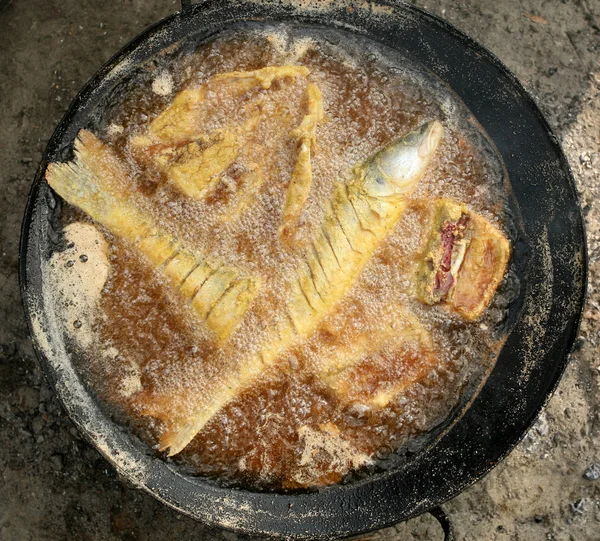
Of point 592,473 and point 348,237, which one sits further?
point 592,473

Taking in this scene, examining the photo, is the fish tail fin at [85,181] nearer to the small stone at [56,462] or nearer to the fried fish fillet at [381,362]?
the fried fish fillet at [381,362]

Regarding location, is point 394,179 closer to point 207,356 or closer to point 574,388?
point 207,356

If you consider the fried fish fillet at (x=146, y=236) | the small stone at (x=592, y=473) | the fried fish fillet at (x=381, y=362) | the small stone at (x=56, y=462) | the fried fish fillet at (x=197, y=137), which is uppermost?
the fried fish fillet at (x=197, y=137)

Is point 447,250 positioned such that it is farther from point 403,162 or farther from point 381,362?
point 381,362

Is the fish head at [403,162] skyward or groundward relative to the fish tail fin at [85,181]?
skyward

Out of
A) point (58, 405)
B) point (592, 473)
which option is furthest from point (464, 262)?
point (58, 405)

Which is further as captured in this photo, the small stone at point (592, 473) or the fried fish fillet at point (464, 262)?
the small stone at point (592, 473)

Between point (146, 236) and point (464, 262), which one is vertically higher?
point (464, 262)

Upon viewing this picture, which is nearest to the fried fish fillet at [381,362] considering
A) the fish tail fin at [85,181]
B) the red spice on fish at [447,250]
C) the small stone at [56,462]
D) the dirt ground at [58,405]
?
the red spice on fish at [447,250]
